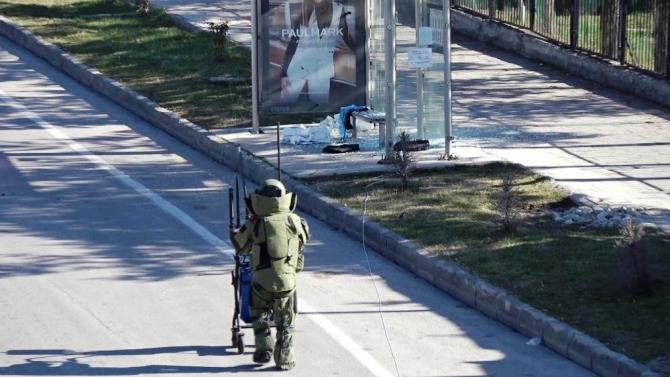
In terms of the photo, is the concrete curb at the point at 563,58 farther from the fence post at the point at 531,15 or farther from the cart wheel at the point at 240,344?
the cart wheel at the point at 240,344

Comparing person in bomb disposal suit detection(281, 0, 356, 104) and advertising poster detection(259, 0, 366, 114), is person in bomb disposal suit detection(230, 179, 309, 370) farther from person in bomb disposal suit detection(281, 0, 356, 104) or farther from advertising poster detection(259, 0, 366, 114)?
person in bomb disposal suit detection(281, 0, 356, 104)

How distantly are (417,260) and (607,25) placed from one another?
383 inches

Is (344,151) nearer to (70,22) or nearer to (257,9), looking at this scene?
(257,9)

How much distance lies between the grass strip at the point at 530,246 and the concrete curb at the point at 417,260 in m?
0.15

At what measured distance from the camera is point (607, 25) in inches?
785

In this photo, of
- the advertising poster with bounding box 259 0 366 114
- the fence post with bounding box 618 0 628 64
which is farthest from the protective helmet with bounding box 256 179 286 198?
the fence post with bounding box 618 0 628 64

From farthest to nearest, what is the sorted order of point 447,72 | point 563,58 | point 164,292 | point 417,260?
point 563,58
point 447,72
point 417,260
point 164,292

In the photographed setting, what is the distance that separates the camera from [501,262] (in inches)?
431

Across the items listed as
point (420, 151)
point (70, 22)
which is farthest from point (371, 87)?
point (70, 22)

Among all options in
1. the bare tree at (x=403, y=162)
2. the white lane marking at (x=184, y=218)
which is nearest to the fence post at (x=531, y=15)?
the white lane marking at (x=184, y=218)

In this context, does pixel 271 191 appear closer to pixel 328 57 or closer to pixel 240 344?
pixel 240 344

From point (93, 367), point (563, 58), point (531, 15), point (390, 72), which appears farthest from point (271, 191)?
point (531, 15)

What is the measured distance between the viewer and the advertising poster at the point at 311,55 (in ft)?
54.2

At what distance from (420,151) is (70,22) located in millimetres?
11637
